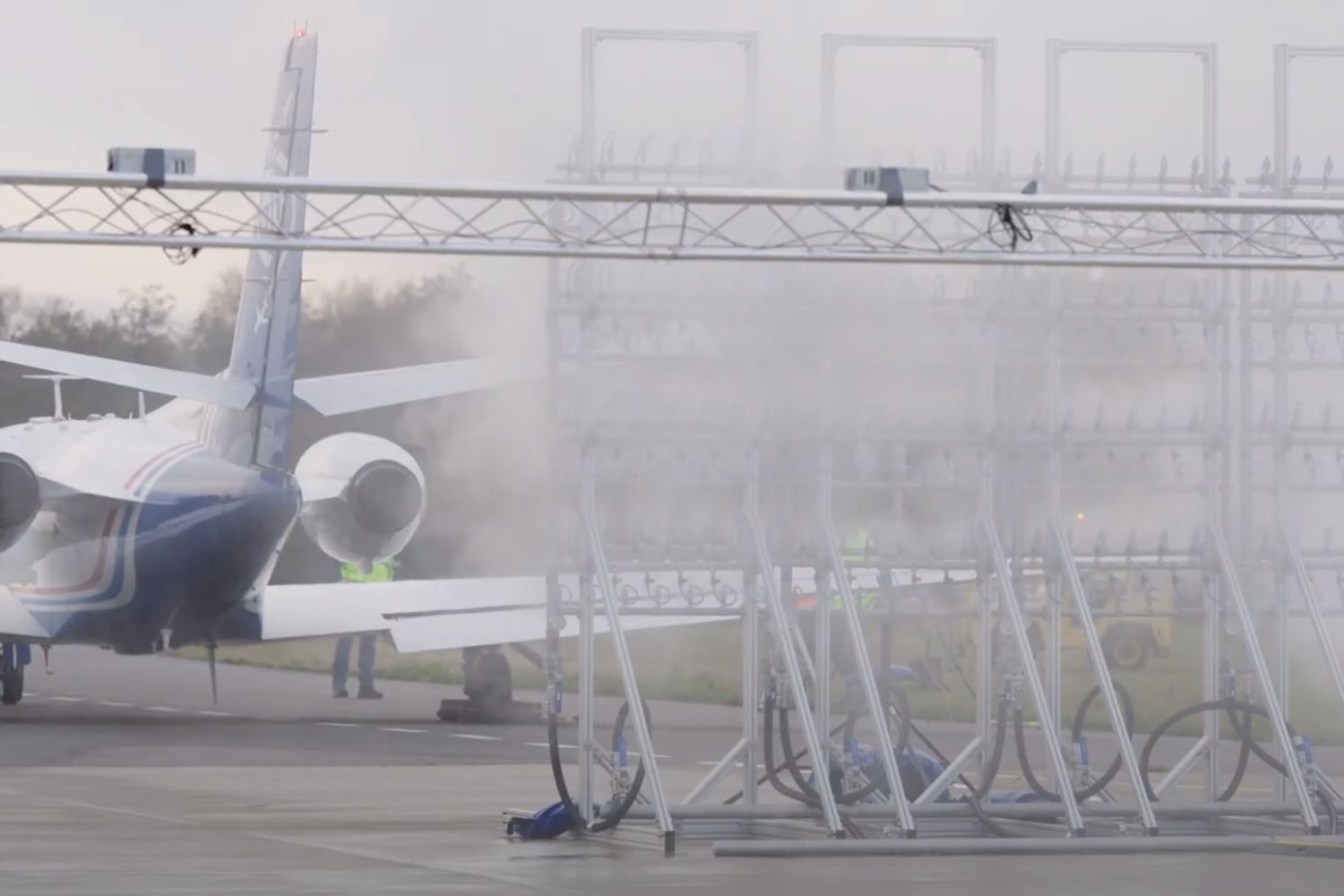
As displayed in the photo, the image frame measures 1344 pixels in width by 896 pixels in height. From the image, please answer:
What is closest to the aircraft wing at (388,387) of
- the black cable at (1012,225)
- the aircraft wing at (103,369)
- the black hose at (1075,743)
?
the aircraft wing at (103,369)

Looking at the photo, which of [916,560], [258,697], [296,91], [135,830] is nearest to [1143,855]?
[916,560]

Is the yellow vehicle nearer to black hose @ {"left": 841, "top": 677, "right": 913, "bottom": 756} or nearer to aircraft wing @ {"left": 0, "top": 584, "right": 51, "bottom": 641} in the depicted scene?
black hose @ {"left": 841, "top": 677, "right": 913, "bottom": 756}

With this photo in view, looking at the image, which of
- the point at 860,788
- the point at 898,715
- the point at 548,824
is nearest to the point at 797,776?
the point at 860,788

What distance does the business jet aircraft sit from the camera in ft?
107

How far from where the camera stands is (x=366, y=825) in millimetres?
19656

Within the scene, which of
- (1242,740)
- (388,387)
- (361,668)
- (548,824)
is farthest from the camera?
(361,668)

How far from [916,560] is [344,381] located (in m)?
12.2

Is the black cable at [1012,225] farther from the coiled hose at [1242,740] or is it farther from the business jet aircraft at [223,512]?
the business jet aircraft at [223,512]

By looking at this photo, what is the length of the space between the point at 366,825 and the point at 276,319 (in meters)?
14.5

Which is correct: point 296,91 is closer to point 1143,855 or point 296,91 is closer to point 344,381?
point 344,381

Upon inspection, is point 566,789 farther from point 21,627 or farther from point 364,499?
point 21,627

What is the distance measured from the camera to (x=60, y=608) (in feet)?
117

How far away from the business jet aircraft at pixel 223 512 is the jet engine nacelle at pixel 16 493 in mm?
21

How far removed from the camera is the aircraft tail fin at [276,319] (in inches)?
1302
